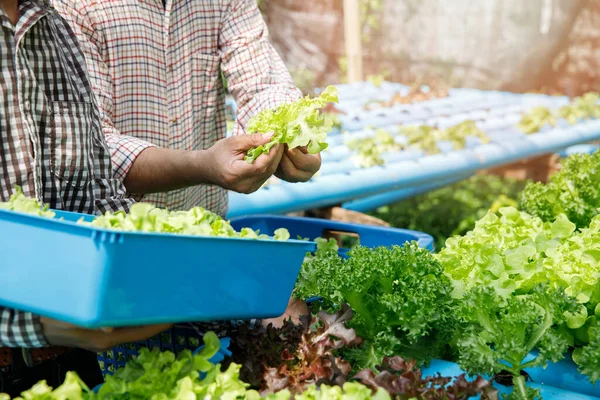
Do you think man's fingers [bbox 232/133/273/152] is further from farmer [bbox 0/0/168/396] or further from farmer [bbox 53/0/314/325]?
farmer [bbox 0/0/168/396]

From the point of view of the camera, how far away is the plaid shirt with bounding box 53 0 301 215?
267 cm

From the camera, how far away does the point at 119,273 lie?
1.37m

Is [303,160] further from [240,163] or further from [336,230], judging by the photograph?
[336,230]

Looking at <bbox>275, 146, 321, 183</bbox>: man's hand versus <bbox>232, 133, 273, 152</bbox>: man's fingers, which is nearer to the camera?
<bbox>232, 133, 273, 152</bbox>: man's fingers

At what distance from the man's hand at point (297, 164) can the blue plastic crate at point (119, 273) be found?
0.83 meters

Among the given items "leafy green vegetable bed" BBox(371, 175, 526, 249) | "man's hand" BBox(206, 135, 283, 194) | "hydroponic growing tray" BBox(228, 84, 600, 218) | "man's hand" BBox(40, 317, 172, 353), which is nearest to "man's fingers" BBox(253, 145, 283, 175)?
"man's hand" BBox(206, 135, 283, 194)

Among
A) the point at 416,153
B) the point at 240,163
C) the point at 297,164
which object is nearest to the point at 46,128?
the point at 240,163

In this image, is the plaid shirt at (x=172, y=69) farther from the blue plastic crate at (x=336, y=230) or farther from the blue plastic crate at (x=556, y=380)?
the blue plastic crate at (x=556, y=380)

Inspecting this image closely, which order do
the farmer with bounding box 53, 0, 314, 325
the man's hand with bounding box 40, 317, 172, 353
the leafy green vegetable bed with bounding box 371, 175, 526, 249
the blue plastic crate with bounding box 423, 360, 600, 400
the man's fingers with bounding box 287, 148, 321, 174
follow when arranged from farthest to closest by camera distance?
the leafy green vegetable bed with bounding box 371, 175, 526, 249, the farmer with bounding box 53, 0, 314, 325, the man's fingers with bounding box 287, 148, 321, 174, the blue plastic crate with bounding box 423, 360, 600, 400, the man's hand with bounding box 40, 317, 172, 353

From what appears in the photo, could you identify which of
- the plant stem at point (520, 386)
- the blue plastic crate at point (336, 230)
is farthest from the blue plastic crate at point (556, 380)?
the blue plastic crate at point (336, 230)

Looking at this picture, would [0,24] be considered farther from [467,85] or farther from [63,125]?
[467,85]

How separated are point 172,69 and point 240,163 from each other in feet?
2.63

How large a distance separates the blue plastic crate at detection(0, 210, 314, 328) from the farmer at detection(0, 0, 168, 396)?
121 mm

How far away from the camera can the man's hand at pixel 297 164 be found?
239cm
